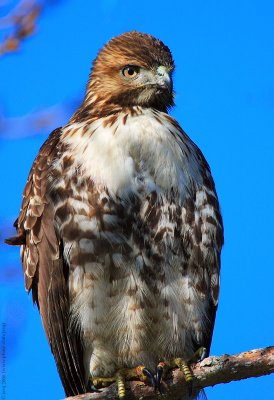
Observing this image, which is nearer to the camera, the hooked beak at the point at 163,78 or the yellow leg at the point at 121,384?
the yellow leg at the point at 121,384

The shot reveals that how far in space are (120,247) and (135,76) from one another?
3.84 ft

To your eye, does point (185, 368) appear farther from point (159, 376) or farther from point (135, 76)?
point (135, 76)

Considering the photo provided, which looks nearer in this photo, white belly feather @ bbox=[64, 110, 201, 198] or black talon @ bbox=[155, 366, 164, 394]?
black talon @ bbox=[155, 366, 164, 394]

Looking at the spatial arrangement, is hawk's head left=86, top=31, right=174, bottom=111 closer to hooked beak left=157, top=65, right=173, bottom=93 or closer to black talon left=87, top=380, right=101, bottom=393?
hooked beak left=157, top=65, right=173, bottom=93

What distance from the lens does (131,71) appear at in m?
5.02

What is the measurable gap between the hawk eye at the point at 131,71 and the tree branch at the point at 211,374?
1768 mm

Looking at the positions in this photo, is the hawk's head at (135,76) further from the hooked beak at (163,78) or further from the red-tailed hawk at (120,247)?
the red-tailed hawk at (120,247)

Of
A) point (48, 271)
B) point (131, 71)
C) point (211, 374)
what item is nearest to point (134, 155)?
point (131, 71)

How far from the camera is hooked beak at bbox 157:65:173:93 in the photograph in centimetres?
492

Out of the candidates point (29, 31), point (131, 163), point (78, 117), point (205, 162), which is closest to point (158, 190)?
point (131, 163)

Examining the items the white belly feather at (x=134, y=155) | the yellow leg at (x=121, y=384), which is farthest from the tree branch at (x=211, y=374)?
the white belly feather at (x=134, y=155)

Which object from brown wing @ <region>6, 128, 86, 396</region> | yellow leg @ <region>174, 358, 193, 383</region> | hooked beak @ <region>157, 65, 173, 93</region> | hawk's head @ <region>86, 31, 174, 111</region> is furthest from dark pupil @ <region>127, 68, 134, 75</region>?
yellow leg @ <region>174, 358, 193, 383</region>

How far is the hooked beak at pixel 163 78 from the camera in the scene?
194 inches

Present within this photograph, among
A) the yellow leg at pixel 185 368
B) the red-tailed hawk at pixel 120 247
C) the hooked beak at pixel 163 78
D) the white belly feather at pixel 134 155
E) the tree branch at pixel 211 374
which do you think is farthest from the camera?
the hooked beak at pixel 163 78
